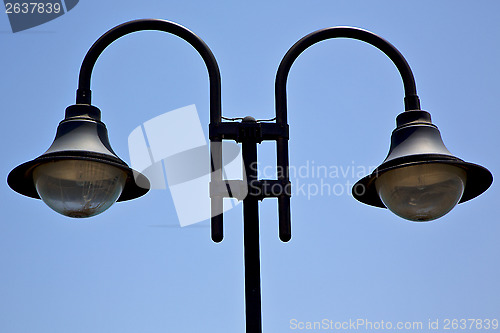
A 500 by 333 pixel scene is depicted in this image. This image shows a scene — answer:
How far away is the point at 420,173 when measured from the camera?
4.04 m

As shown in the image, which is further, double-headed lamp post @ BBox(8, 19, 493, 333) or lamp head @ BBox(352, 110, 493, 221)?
lamp head @ BBox(352, 110, 493, 221)

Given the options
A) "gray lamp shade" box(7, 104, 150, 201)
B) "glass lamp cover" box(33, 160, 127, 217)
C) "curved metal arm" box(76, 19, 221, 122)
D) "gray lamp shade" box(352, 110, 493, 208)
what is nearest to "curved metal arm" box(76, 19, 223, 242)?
"curved metal arm" box(76, 19, 221, 122)

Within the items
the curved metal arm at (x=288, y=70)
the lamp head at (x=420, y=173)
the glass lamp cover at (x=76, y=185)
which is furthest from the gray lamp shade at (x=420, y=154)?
the glass lamp cover at (x=76, y=185)

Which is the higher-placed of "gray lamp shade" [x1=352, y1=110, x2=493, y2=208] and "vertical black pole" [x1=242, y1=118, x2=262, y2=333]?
"gray lamp shade" [x1=352, y1=110, x2=493, y2=208]

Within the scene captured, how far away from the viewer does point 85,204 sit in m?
3.99

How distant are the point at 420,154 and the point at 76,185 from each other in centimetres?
209

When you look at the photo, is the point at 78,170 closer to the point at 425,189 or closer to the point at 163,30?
the point at 163,30

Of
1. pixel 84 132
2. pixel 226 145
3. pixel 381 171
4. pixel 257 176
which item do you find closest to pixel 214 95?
pixel 226 145

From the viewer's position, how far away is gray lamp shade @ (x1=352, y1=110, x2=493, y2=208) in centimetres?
399

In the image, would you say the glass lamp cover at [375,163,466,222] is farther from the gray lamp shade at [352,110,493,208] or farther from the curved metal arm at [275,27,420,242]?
the curved metal arm at [275,27,420,242]

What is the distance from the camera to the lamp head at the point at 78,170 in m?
3.95

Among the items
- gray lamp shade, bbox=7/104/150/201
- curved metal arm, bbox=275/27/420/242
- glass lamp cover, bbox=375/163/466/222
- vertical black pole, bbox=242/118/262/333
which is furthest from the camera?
glass lamp cover, bbox=375/163/466/222

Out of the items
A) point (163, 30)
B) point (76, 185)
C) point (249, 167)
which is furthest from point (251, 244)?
point (163, 30)

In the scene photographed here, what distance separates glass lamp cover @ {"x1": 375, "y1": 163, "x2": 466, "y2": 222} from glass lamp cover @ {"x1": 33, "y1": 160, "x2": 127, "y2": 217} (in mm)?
1734
